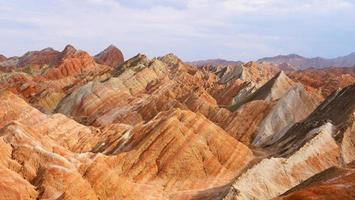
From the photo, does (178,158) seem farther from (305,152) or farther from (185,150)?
(305,152)

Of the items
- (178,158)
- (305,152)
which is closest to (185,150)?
(178,158)

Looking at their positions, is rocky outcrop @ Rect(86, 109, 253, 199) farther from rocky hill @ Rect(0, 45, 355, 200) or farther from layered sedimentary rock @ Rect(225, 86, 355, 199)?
layered sedimentary rock @ Rect(225, 86, 355, 199)

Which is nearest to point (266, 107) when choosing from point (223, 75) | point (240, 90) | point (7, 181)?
point (240, 90)

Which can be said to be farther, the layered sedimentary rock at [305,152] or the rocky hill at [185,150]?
the layered sedimentary rock at [305,152]

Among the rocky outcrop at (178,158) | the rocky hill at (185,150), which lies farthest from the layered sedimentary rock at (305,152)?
the rocky outcrop at (178,158)

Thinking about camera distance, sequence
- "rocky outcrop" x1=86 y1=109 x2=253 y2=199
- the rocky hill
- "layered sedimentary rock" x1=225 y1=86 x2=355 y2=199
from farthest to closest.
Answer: "rocky outcrop" x1=86 y1=109 x2=253 y2=199, "layered sedimentary rock" x1=225 y1=86 x2=355 y2=199, the rocky hill

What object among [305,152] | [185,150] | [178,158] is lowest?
[178,158]

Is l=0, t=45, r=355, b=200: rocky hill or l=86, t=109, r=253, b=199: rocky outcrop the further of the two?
l=86, t=109, r=253, b=199: rocky outcrop

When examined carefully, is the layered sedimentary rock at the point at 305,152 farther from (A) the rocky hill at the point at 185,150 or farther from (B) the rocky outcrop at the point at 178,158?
(B) the rocky outcrop at the point at 178,158

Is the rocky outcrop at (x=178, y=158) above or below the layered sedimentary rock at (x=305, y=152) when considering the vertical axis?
below

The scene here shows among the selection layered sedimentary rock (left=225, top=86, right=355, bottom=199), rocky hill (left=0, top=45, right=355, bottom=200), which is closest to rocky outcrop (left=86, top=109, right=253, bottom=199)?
rocky hill (left=0, top=45, right=355, bottom=200)

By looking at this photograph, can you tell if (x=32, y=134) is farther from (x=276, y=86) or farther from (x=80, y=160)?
(x=276, y=86)

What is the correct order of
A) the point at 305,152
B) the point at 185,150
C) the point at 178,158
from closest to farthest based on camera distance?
the point at 305,152
the point at 178,158
the point at 185,150

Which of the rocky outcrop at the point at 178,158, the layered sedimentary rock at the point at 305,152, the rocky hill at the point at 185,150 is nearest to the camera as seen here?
the rocky hill at the point at 185,150
